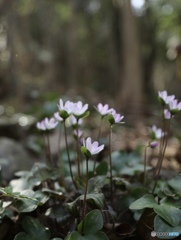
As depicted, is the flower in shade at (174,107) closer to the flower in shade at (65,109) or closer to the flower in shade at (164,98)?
the flower in shade at (164,98)

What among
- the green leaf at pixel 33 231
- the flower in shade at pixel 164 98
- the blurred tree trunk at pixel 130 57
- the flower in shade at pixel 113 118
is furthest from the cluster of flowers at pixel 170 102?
the blurred tree trunk at pixel 130 57

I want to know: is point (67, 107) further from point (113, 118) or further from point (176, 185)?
point (176, 185)

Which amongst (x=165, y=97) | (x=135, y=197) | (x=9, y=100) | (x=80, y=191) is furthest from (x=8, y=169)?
(x=9, y=100)

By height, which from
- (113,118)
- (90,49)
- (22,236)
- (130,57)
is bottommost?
(22,236)

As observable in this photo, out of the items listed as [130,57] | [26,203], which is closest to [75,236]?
[26,203]

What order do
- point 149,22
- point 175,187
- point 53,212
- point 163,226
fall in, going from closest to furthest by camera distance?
point 163,226 < point 53,212 < point 175,187 < point 149,22

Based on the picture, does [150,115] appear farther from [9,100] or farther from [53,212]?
[53,212]
